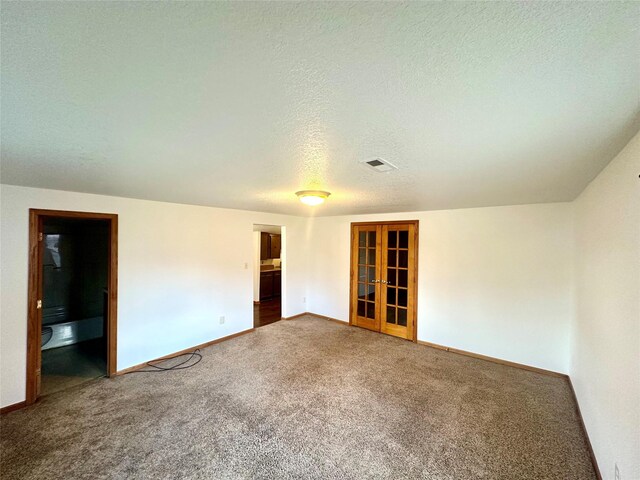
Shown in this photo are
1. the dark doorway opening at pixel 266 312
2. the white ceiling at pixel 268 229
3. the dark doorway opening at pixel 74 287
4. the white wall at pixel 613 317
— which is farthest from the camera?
the white ceiling at pixel 268 229

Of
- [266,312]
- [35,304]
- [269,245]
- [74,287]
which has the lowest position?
[266,312]

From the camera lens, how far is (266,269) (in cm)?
743

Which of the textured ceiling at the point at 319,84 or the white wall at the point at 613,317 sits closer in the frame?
the textured ceiling at the point at 319,84

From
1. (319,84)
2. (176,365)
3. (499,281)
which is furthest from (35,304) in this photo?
(499,281)

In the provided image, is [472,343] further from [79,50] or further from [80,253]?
[80,253]

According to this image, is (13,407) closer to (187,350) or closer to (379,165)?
(187,350)

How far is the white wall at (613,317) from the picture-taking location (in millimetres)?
1355

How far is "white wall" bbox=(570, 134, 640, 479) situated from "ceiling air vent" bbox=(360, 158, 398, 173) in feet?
4.21

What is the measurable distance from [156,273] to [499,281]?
15.9 ft

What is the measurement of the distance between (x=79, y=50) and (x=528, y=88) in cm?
154

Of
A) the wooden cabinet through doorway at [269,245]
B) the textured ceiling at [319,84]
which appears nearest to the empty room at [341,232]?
the textured ceiling at [319,84]

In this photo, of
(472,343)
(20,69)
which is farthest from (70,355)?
(472,343)

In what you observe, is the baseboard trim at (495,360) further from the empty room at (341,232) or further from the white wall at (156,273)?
the white wall at (156,273)

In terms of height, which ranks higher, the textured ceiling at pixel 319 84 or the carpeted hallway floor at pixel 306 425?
the textured ceiling at pixel 319 84
